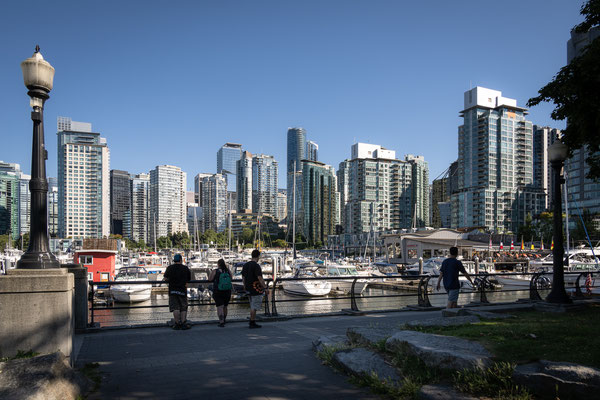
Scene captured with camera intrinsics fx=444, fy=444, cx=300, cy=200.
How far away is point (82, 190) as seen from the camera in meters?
178

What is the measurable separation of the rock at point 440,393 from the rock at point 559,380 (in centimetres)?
65

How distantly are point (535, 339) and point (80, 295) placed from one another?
30.1 ft

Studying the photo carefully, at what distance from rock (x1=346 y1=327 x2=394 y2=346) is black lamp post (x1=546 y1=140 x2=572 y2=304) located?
697 cm

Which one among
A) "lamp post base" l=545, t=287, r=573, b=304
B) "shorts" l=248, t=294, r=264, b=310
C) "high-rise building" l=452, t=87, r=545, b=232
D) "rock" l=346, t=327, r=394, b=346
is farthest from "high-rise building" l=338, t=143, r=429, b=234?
"rock" l=346, t=327, r=394, b=346

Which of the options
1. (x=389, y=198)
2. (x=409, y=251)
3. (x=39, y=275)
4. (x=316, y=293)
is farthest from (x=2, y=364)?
(x=389, y=198)

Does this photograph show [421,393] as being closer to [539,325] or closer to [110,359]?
[539,325]

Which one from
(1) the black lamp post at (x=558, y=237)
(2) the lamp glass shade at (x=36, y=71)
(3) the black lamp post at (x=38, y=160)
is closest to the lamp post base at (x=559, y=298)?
(1) the black lamp post at (x=558, y=237)

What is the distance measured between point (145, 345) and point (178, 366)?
2.06m

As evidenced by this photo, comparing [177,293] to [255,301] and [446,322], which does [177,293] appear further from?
[446,322]

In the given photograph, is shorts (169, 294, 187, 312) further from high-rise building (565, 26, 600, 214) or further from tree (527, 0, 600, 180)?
high-rise building (565, 26, 600, 214)

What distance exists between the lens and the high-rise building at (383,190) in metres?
184

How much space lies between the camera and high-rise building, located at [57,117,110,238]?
577 feet

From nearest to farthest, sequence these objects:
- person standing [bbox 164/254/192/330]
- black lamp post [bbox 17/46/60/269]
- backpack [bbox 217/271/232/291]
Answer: black lamp post [bbox 17/46/60/269]
person standing [bbox 164/254/192/330]
backpack [bbox 217/271/232/291]

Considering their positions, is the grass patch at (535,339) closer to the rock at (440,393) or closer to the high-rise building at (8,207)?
the rock at (440,393)
